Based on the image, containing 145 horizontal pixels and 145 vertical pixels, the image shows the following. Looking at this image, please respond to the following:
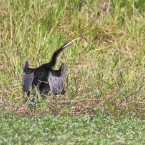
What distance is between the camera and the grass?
7.77 metres

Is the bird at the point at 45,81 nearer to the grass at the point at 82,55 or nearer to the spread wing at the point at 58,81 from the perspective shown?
the spread wing at the point at 58,81

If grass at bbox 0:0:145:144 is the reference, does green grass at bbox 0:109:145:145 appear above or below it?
below

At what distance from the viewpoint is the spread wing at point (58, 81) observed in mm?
8055

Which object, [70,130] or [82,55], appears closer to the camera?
[70,130]

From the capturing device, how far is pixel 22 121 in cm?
730

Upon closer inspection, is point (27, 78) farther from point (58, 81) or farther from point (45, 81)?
point (58, 81)

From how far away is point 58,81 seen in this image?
8125 millimetres

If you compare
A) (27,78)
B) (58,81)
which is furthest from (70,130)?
(27,78)

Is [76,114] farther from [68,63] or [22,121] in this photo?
[68,63]

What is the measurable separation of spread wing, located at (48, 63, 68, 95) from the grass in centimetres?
10

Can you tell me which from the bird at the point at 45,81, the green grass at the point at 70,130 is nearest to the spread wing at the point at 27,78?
the bird at the point at 45,81

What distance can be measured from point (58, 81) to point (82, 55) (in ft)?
5.51

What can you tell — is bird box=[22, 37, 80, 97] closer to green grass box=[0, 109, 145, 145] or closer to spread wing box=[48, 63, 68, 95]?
spread wing box=[48, 63, 68, 95]

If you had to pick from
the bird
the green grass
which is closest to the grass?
the green grass
